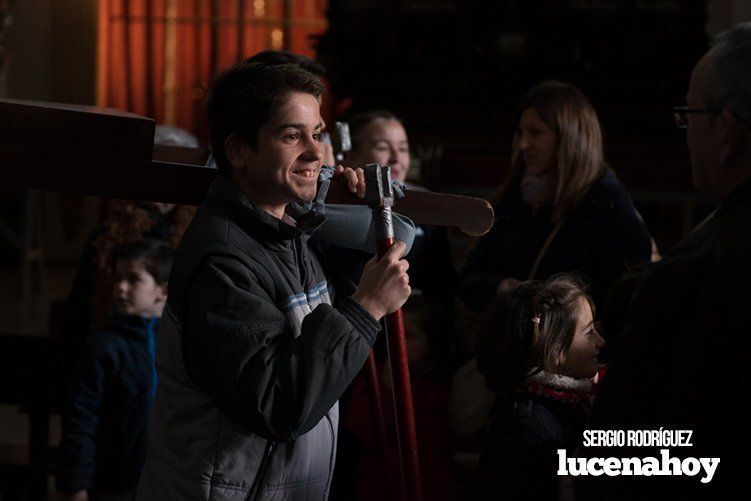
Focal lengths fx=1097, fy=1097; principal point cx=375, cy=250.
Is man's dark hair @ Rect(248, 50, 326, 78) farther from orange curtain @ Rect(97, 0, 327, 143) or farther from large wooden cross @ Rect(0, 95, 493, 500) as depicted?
orange curtain @ Rect(97, 0, 327, 143)

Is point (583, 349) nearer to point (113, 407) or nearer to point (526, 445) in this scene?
point (526, 445)

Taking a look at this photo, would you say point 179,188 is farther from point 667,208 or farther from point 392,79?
point 667,208

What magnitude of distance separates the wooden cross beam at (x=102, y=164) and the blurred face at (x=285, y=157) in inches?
5.0

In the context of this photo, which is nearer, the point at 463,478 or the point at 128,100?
the point at 463,478

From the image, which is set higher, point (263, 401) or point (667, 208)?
point (263, 401)

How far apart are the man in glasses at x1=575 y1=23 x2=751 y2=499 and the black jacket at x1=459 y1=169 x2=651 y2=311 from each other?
142cm

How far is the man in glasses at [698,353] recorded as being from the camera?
164 cm

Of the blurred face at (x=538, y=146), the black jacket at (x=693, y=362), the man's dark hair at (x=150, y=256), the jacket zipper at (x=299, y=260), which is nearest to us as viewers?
the black jacket at (x=693, y=362)

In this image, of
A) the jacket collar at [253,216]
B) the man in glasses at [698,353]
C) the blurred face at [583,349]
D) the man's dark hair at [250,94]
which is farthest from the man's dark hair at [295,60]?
the man in glasses at [698,353]

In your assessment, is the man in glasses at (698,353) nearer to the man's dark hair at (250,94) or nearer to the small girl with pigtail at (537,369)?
the small girl with pigtail at (537,369)

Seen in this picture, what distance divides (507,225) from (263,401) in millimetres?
1789

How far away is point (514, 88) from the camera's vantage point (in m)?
9.66

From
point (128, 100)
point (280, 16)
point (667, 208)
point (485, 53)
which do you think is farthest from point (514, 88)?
point (128, 100)

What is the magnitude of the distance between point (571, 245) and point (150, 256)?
137 cm
